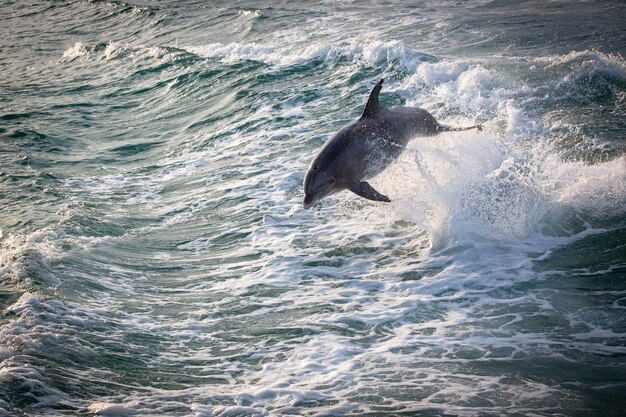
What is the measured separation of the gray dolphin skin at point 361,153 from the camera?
9102 millimetres

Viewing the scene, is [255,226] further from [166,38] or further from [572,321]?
[166,38]

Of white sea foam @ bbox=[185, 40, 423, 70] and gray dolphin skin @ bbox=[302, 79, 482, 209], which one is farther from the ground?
white sea foam @ bbox=[185, 40, 423, 70]

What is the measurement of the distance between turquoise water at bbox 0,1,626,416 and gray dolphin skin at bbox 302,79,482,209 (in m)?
0.85

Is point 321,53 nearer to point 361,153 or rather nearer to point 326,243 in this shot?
point 326,243

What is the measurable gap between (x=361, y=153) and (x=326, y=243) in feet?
5.86

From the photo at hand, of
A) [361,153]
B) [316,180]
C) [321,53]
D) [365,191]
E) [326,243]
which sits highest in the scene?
[321,53]

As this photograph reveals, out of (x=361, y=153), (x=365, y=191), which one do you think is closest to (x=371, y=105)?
(x=361, y=153)

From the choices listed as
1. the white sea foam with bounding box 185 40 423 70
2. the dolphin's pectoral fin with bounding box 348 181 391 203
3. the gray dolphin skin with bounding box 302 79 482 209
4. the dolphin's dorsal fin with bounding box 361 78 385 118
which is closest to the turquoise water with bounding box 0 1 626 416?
the white sea foam with bounding box 185 40 423 70

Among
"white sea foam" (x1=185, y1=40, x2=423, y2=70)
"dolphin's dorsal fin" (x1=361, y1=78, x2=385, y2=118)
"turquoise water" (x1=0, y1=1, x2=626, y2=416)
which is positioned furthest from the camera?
"white sea foam" (x1=185, y1=40, x2=423, y2=70)

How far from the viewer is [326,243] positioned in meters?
10.6

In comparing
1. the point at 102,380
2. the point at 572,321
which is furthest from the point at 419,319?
the point at 102,380

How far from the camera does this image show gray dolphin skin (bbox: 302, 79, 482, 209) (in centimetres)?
910

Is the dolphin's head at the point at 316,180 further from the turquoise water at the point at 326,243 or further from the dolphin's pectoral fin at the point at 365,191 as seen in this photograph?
the turquoise water at the point at 326,243

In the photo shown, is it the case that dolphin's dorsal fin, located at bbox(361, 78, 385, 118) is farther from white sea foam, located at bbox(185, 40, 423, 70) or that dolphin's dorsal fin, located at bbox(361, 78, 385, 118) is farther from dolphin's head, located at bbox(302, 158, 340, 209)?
white sea foam, located at bbox(185, 40, 423, 70)
